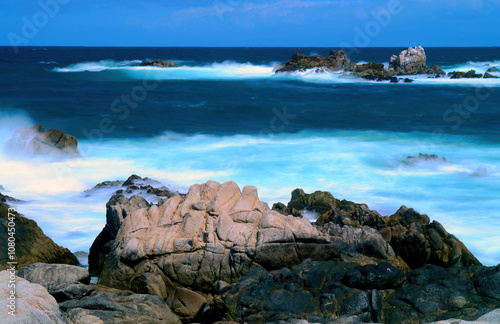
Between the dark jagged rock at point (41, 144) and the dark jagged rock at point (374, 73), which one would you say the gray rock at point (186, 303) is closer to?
the dark jagged rock at point (41, 144)

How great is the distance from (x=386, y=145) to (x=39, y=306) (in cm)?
2132

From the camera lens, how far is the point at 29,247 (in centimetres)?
1038

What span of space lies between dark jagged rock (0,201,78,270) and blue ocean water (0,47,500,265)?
66.9 inches

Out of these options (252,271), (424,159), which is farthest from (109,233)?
(424,159)

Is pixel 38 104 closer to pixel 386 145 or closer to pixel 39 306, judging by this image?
pixel 386 145

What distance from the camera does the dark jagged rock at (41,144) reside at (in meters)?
20.5

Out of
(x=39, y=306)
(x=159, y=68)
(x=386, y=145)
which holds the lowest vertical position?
(x=39, y=306)

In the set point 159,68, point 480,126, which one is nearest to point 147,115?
point 480,126

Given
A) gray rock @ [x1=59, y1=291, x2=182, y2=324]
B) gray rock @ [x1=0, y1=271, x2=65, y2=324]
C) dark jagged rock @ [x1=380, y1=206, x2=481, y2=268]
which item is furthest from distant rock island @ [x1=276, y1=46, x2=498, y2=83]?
gray rock @ [x1=0, y1=271, x2=65, y2=324]

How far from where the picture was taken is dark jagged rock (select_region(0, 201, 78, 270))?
32.2 feet

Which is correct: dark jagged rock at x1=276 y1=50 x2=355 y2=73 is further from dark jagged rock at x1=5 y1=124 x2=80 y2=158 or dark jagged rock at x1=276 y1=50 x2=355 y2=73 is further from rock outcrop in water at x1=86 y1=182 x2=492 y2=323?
rock outcrop in water at x1=86 y1=182 x2=492 y2=323

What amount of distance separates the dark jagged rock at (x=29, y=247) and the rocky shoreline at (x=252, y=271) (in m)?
0.09

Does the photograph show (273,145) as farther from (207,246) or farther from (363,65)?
(363,65)

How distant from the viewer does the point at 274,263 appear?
30.8 feet
